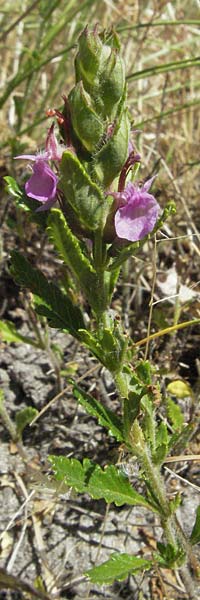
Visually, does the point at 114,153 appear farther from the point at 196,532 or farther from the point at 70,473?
the point at 196,532

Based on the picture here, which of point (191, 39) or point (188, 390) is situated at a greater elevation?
point (191, 39)

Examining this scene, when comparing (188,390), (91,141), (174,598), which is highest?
(91,141)

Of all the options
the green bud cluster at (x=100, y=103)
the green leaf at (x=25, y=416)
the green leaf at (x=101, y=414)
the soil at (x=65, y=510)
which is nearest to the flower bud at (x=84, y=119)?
the green bud cluster at (x=100, y=103)

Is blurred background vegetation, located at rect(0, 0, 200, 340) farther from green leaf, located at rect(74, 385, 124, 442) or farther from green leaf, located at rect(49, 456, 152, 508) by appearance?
green leaf, located at rect(49, 456, 152, 508)

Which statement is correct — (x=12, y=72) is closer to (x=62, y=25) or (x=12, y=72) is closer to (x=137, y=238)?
(x=62, y=25)

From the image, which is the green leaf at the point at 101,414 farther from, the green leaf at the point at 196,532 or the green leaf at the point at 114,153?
the green leaf at the point at 114,153

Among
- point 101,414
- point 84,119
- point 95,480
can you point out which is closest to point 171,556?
point 95,480

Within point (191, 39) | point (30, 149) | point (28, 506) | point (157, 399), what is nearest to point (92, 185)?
point (157, 399)
